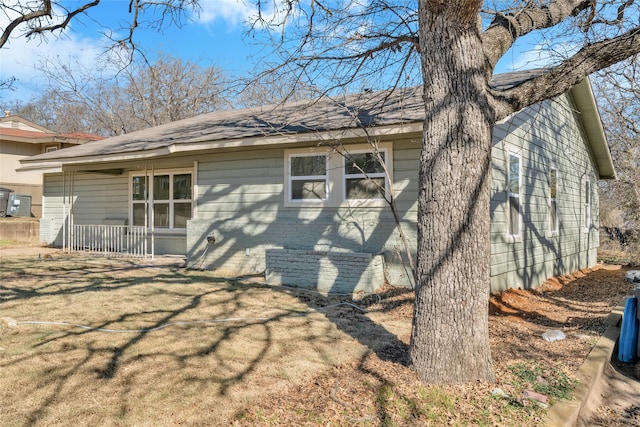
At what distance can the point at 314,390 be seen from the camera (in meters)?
3.53

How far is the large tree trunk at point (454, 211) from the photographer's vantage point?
3.56m

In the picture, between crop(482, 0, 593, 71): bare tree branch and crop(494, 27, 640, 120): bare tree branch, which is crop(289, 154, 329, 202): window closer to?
crop(482, 0, 593, 71): bare tree branch

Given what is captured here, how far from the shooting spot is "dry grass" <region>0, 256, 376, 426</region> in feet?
10.2

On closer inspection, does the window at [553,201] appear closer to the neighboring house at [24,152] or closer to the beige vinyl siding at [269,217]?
the beige vinyl siding at [269,217]

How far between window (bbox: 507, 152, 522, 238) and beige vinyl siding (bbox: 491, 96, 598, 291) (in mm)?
219

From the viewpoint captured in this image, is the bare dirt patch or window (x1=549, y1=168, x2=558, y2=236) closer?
the bare dirt patch

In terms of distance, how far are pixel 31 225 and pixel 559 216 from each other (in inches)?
661

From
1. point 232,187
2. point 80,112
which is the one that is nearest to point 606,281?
point 232,187

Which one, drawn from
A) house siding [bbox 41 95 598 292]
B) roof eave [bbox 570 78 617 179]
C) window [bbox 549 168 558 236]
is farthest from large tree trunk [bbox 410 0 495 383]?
roof eave [bbox 570 78 617 179]

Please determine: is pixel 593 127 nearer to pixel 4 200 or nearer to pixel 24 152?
pixel 4 200

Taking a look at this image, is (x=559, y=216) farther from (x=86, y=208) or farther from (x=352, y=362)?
(x=86, y=208)

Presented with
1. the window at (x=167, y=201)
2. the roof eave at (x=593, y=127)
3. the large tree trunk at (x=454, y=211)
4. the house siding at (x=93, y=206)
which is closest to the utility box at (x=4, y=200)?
the house siding at (x=93, y=206)

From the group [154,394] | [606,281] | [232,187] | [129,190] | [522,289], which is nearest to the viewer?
[154,394]

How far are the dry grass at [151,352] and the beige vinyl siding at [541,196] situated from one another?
3.70 m
